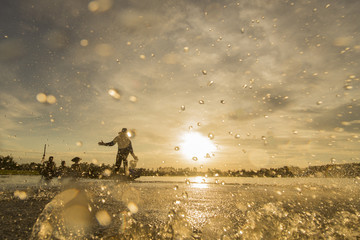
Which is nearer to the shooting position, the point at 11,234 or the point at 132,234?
the point at 11,234

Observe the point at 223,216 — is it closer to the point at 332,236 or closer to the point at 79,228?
the point at 332,236

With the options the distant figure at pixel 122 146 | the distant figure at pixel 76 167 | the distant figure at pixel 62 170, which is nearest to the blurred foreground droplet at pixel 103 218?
the distant figure at pixel 122 146

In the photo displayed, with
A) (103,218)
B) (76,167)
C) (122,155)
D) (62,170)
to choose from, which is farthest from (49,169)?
(103,218)

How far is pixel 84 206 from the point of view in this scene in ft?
15.8

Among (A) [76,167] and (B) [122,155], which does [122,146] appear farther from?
(A) [76,167]

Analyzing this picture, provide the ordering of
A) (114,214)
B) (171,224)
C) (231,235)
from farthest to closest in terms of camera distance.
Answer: (114,214) → (171,224) → (231,235)

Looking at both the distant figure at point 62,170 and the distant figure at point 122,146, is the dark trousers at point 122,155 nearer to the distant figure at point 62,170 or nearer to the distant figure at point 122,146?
the distant figure at point 122,146

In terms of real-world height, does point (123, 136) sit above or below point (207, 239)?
above

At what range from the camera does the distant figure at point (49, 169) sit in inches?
659

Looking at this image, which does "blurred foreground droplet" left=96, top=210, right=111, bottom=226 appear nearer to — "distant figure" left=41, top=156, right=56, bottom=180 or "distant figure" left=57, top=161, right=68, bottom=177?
"distant figure" left=41, top=156, right=56, bottom=180

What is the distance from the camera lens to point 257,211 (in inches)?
203

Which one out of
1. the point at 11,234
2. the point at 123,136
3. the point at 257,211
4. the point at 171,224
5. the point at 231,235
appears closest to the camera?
the point at 11,234

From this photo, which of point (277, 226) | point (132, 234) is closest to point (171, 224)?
point (132, 234)

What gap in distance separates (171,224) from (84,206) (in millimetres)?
2202
